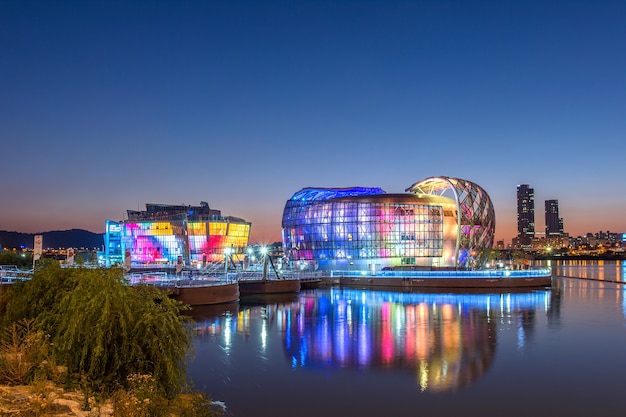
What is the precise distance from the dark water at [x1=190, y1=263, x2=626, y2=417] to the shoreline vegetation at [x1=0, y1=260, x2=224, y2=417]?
5685 millimetres

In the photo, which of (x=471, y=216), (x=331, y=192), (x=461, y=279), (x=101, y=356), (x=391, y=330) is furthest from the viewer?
(x=331, y=192)

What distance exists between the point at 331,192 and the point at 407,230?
21766 millimetres

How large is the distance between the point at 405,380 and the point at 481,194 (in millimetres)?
94193

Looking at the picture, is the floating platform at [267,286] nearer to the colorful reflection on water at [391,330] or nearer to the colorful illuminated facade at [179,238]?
the colorful reflection on water at [391,330]

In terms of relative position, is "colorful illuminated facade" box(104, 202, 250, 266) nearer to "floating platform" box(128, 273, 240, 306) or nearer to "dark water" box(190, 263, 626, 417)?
"floating platform" box(128, 273, 240, 306)

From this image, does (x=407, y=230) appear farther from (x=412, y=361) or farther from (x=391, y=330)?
(x=412, y=361)

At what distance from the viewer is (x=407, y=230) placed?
113 meters

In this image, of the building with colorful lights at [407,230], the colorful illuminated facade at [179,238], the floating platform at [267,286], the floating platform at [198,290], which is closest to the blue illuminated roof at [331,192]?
the building with colorful lights at [407,230]

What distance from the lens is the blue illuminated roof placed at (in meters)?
126

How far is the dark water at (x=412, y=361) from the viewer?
20.5m

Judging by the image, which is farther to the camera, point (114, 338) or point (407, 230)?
point (407, 230)

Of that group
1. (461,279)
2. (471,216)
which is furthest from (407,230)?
(461,279)

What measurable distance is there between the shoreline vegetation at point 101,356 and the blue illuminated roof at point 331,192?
109 m

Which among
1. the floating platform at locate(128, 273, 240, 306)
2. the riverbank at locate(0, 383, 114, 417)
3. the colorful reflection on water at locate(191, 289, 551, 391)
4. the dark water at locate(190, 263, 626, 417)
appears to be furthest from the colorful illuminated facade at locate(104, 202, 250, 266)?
the riverbank at locate(0, 383, 114, 417)
